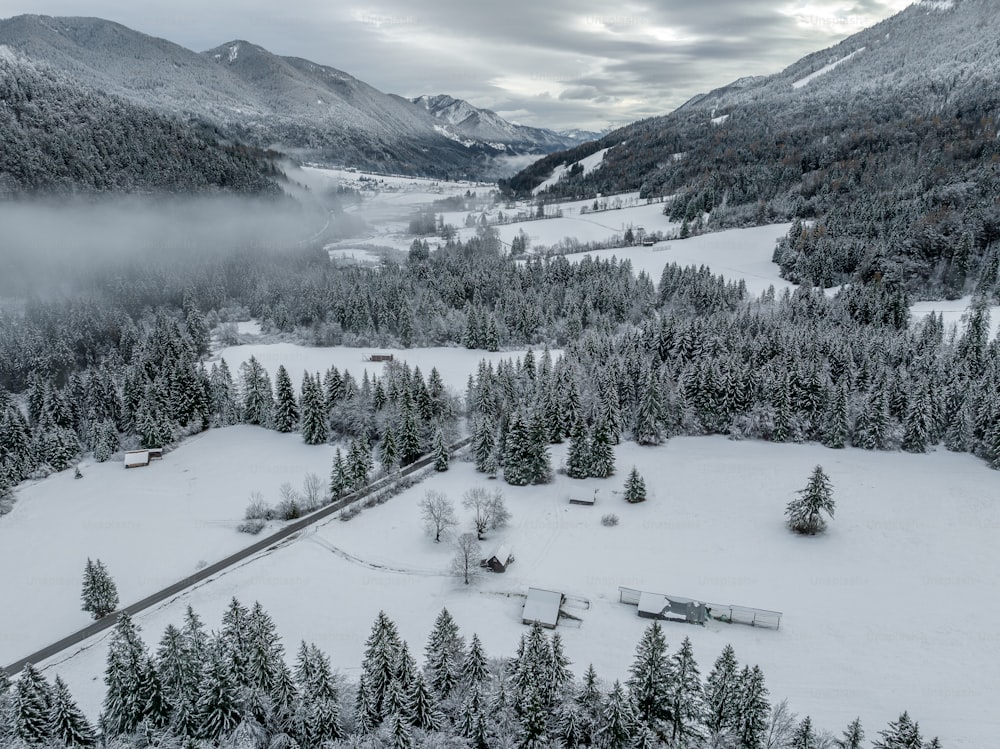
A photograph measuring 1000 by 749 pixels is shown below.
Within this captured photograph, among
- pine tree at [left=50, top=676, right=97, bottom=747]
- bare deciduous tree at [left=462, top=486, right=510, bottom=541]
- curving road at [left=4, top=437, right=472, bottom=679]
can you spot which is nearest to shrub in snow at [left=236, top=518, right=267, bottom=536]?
curving road at [left=4, top=437, right=472, bottom=679]

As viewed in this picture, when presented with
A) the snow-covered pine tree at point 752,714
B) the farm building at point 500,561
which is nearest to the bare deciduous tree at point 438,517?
the farm building at point 500,561

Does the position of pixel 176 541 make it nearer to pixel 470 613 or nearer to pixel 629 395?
pixel 470 613

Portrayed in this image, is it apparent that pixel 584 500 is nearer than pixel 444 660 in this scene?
No

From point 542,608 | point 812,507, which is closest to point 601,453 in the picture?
point 812,507

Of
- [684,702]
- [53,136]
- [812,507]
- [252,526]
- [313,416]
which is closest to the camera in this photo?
[684,702]

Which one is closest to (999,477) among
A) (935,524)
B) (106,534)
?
(935,524)

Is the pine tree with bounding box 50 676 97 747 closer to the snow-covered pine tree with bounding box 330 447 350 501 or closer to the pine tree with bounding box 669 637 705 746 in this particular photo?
the pine tree with bounding box 669 637 705 746

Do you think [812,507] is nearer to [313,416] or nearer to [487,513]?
[487,513]

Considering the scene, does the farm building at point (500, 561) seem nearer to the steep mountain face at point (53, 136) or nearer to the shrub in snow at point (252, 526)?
the shrub in snow at point (252, 526)
